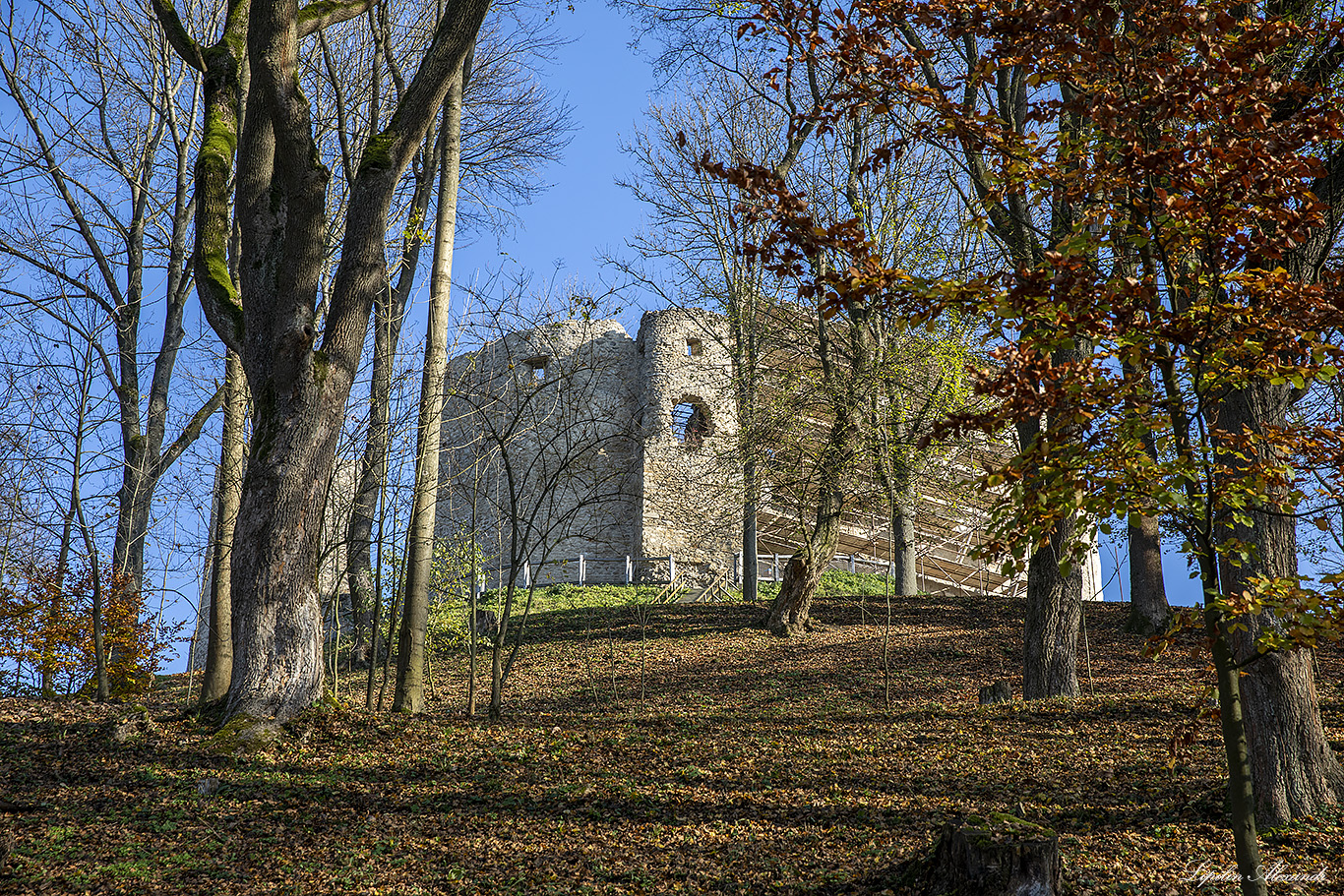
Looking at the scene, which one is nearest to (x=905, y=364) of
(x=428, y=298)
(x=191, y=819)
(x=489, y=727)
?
(x=428, y=298)

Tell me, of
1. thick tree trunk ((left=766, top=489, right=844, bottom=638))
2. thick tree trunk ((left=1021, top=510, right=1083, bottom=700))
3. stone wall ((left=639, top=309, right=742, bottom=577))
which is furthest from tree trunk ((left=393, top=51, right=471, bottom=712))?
stone wall ((left=639, top=309, right=742, bottom=577))

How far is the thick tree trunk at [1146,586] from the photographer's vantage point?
36.0 ft

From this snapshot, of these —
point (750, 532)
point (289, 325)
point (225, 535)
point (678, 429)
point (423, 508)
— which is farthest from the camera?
point (678, 429)

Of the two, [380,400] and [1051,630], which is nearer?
[1051,630]

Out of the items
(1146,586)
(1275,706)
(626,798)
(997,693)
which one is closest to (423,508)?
(626,798)

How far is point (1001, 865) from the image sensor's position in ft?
11.1

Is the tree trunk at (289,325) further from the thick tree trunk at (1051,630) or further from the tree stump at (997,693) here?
the thick tree trunk at (1051,630)

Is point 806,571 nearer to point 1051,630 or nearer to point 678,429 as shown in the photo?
point 1051,630

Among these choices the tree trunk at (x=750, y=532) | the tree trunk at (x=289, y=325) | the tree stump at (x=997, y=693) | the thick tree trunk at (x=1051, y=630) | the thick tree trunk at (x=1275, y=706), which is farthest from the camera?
the tree trunk at (x=750, y=532)

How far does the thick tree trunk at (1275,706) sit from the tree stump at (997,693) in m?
3.23

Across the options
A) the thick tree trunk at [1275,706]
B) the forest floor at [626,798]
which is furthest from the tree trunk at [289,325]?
the thick tree trunk at [1275,706]

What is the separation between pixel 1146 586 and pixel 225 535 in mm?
10606

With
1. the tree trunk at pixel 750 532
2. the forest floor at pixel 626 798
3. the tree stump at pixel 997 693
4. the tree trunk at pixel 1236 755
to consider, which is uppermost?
the tree trunk at pixel 750 532

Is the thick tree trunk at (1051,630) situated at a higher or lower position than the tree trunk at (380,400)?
lower
